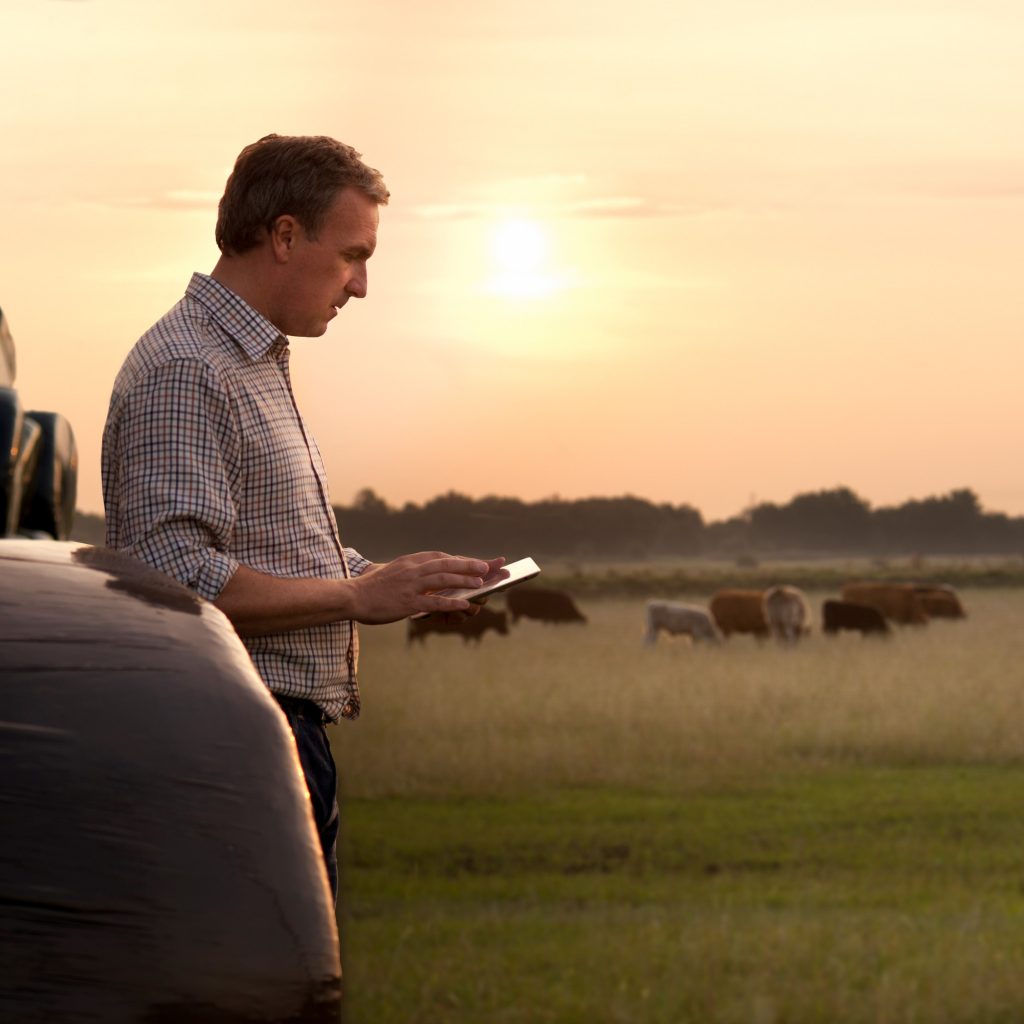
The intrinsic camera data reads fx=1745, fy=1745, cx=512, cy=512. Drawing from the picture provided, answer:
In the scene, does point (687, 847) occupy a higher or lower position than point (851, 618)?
lower

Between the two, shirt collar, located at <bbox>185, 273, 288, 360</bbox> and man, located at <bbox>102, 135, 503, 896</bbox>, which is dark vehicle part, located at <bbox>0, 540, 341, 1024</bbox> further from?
shirt collar, located at <bbox>185, 273, 288, 360</bbox>

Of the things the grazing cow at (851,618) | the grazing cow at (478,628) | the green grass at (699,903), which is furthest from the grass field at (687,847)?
the grazing cow at (851,618)

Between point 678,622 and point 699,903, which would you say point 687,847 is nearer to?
point 699,903

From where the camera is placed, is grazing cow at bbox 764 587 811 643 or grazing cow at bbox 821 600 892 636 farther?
grazing cow at bbox 764 587 811 643

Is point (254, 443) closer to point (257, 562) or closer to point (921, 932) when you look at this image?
point (257, 562)

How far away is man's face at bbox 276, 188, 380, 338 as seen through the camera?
2.33 meters

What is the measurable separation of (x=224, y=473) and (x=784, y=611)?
33864 mm

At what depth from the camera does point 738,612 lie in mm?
37594

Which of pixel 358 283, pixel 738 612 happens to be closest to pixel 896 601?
pixel 738 612

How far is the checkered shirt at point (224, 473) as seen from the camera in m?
2.15

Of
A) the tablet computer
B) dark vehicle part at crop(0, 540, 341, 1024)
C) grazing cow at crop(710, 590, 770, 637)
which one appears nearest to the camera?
dark vehicle part at crop(0, 540, 341, 1024)

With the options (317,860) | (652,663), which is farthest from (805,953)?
(652,663)

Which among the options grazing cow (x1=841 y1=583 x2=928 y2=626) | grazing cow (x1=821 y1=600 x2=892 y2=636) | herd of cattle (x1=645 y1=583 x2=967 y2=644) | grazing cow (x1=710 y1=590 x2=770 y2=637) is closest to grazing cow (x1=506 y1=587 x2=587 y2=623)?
herd of cattle (x1=645 y1=583 x2=967 y2=644)

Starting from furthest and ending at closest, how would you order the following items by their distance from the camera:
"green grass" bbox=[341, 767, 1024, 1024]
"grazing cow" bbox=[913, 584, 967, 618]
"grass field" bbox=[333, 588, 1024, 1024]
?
"grazing cow" bbox=[913, 584, 967, 618] → "grass field" bbox=[333, 588, 1024, 1024] → "green grass" bbox=[341, 767, 1024, 1024]
